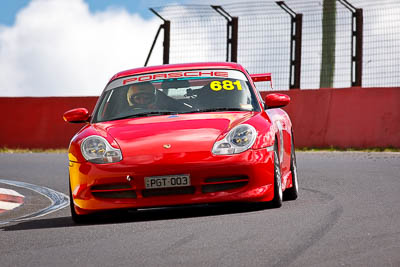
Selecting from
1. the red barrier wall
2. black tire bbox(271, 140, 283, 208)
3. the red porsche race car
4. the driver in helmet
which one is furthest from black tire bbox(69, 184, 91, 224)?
the red barrier wall

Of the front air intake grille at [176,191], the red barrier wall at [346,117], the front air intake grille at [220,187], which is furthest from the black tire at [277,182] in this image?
the red barrier wall at [346,117]

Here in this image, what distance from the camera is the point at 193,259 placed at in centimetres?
551

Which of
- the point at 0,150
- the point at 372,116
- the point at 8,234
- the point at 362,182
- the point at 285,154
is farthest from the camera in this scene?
the point at 0,150

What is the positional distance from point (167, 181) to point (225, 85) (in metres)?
1.55

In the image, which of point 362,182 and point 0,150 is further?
point 0,150

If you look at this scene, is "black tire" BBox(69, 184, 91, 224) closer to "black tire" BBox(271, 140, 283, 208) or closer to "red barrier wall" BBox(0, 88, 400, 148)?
"black tire" BBox(271, 140, 283, 208)

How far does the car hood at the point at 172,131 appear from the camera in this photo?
24.7 feet

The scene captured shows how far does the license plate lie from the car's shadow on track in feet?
1.12

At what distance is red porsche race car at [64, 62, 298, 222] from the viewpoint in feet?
24.4

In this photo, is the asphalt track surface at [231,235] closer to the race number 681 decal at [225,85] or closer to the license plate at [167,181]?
the license plate at [167,181]

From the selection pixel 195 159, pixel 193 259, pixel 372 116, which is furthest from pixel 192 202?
pixel 372 116

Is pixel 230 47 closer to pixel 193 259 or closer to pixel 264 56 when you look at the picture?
pixel 264 56

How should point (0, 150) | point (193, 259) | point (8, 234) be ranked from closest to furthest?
point (193, 259) < point (8, 234) < point (0, 150)

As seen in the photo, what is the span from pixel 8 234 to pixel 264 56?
35.5 ft
